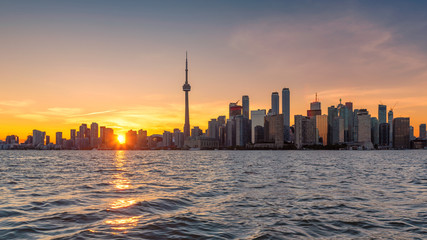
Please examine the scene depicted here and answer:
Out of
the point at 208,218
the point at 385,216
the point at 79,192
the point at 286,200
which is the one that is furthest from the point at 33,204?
the point at 385,216

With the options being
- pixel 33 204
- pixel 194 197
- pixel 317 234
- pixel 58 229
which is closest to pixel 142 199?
pixel 194 197

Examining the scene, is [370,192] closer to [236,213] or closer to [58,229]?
[236,213]

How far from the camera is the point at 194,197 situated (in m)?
29.0

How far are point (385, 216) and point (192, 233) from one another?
40.2ft

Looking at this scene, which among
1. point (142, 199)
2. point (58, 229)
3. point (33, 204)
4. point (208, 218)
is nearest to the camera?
point (58, 229)

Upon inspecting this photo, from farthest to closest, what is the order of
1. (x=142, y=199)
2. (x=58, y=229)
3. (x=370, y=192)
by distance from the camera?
(x=370, y=192), (x=142, y=199), (x=58, y=229)

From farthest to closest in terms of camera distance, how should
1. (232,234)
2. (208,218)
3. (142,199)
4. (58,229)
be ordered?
(142,199)
(208,218)
(58,229)
(232,234)

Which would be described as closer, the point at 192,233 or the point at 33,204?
the point at 192,233

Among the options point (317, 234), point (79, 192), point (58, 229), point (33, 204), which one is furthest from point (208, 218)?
point (79, 192)

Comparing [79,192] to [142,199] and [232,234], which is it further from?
[232,234]

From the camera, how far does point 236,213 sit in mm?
21609

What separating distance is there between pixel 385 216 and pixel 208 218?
35.6 ft

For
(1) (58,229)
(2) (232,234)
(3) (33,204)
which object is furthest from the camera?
(3) (33,204)

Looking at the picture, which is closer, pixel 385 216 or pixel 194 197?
pixel 385 216
